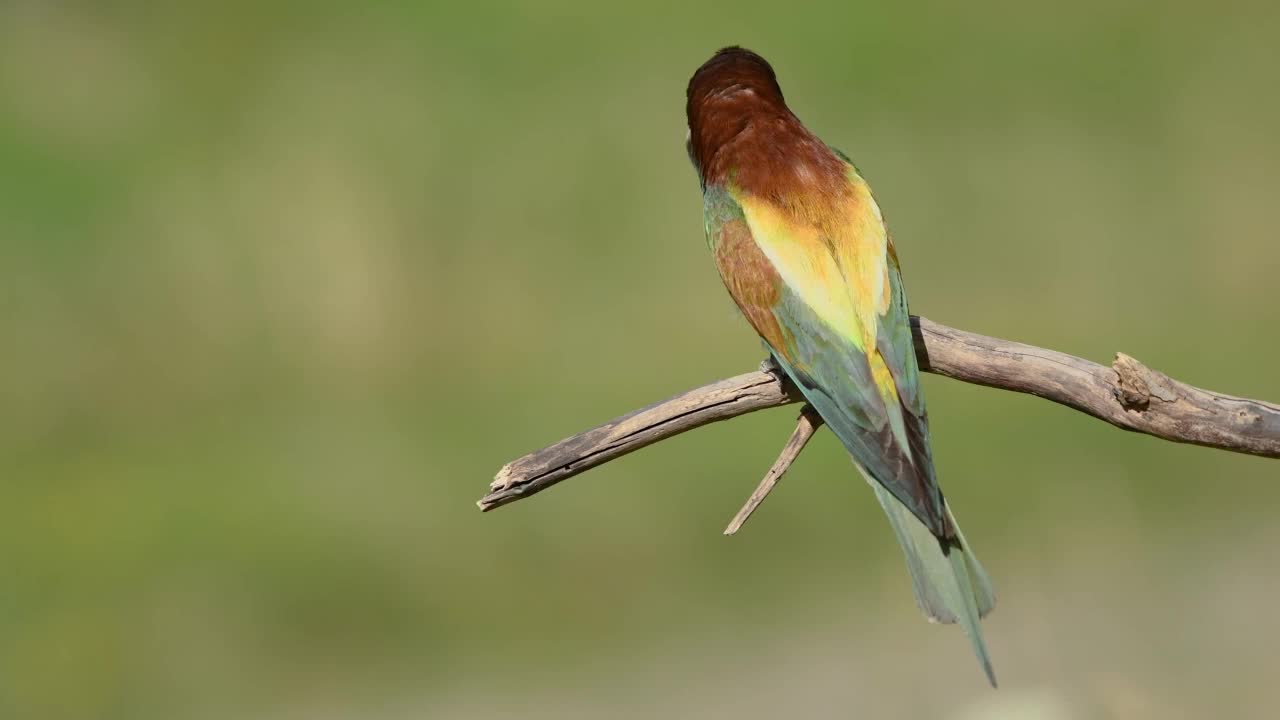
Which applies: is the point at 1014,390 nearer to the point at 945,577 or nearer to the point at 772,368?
the point at 945,577

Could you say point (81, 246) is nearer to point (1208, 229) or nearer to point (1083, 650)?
point (1083, 650)

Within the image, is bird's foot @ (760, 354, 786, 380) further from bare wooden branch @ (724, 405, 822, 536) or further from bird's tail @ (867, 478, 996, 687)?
bird's tail @ (867, 478, 996, 687)

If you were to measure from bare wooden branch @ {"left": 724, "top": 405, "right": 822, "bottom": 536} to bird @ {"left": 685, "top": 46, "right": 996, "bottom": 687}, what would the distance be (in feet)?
0.17

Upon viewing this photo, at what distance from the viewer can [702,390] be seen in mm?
2604

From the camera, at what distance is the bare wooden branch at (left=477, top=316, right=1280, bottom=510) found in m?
2.38

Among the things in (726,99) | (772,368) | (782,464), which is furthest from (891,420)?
(726,99)

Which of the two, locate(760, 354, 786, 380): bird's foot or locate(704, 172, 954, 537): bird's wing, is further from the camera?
locate(760, 354, 786, 380): bird's foot

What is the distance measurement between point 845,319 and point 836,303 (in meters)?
0.04

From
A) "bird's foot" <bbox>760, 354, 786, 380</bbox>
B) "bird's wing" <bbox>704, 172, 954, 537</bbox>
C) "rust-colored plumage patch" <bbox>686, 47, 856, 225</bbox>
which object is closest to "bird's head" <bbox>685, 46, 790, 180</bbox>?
"rust-colored plumage patch" <bbox>686, 47, 856, 225</bbox>

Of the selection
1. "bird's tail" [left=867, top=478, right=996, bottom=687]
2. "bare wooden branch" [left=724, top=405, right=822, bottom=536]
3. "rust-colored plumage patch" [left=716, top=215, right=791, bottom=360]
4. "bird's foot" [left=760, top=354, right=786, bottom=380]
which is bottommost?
"bird's tail" [left=867, top=478, right=996, bottom=687]

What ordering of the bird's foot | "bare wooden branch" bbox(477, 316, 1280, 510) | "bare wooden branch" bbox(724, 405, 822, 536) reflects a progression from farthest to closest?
the bird's foot < "bare wooden branch" bbox(724, 405, 822, 536) < "bare wooden branch" bbox(477, 316, 1280, 510)

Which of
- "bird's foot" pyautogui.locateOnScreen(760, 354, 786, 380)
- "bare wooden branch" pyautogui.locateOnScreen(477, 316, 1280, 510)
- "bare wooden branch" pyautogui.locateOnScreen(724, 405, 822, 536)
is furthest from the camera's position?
"bird's foot" pyautogui.locateOnScreen(760, 354, 786, 380)

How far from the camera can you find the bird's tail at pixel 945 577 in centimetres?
255

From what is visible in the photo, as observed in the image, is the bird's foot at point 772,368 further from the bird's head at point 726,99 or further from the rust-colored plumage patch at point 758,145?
the bird's head at point 726,99
